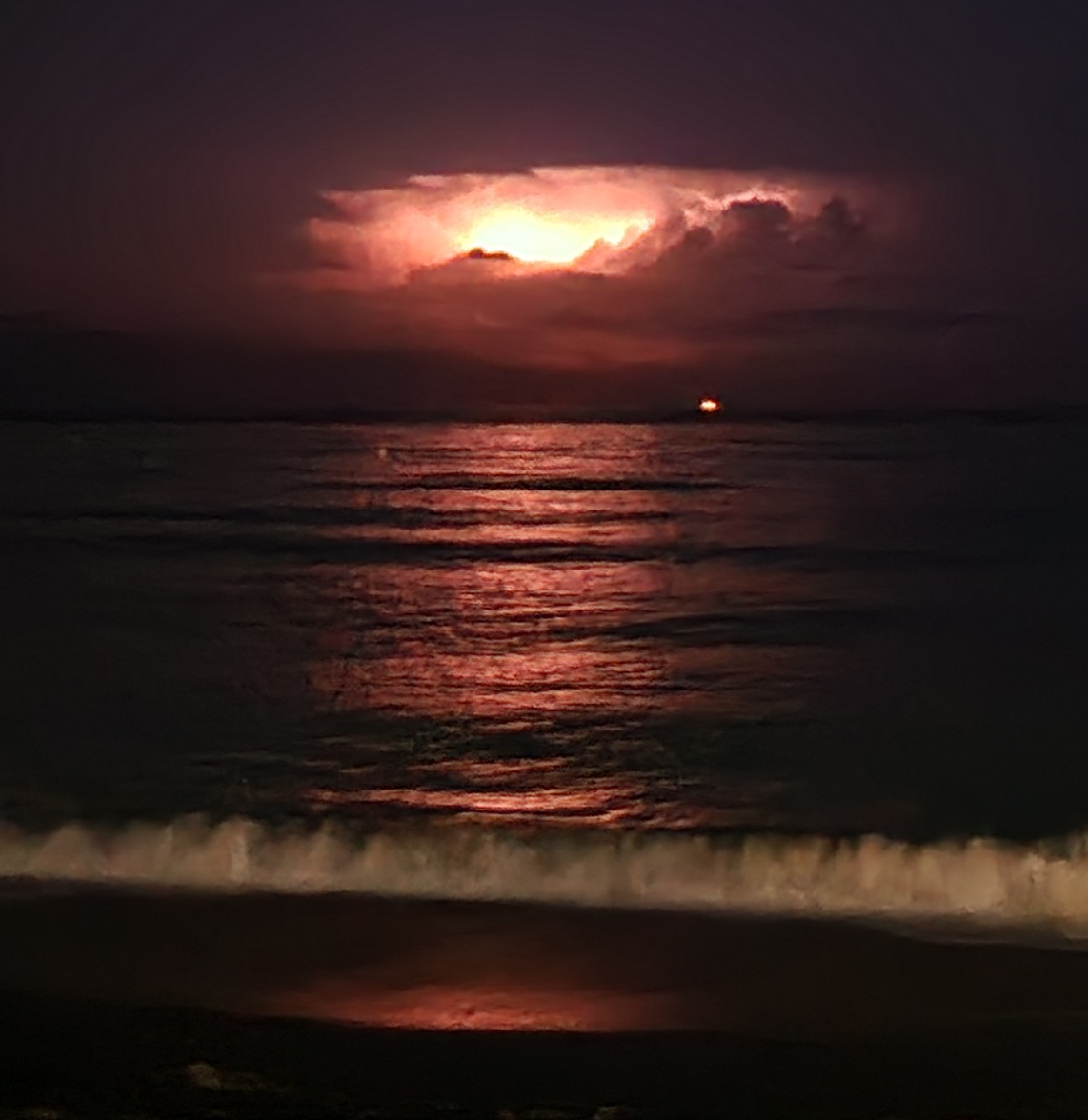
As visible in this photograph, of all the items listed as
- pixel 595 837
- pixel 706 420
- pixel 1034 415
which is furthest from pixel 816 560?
pixel 706 420

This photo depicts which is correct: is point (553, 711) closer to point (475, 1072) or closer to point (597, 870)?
point (597, 870)

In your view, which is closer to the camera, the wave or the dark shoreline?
the dark shoreline

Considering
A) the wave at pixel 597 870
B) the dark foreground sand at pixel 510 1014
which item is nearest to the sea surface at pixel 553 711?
the wave at pixel 597 870

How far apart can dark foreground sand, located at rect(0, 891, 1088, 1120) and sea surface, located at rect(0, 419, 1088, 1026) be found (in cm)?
16

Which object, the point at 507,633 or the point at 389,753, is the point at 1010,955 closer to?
the point at 389,753

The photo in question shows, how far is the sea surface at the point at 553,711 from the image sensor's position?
9.17 m

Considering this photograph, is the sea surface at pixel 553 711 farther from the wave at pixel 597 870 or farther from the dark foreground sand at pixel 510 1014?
the dark foreground sand at pixel 510 1014

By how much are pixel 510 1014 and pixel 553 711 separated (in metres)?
9.81

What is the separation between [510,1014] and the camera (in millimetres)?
6719

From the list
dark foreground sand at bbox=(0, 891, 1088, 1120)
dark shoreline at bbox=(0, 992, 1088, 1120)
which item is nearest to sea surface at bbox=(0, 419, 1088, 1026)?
dark foreground sand at bbox=(0, 891, 1088, 1120)

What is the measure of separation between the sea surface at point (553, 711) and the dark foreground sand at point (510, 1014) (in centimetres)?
16

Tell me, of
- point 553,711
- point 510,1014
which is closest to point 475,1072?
point 510,1014

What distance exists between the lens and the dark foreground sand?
590 centimetres

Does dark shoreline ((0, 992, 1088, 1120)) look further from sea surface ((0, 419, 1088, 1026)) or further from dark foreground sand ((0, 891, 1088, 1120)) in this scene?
sea surface ((0, 419, 1088, 1026))
